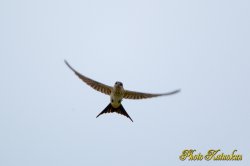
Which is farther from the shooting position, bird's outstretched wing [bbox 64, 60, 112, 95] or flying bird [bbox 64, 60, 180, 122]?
bird's outstretched wing [bbox 64, 60, 112, 95]

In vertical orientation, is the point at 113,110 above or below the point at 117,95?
below

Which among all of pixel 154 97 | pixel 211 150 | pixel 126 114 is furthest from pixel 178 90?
pixel 211 150

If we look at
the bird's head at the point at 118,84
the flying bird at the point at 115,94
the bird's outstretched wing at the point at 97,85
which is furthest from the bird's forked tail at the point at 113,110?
the bird's head at the point at 118,84

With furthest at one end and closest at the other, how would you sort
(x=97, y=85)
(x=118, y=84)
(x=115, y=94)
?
1. (x=97, y=85)
2. (x=115, y=94)
3. (x=118, y=84)

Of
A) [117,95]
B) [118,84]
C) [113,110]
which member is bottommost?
[113,110]

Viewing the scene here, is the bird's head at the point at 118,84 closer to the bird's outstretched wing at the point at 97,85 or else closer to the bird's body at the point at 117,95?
the bird's body at the point at 117,95

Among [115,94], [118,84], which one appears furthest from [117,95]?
[118,84]

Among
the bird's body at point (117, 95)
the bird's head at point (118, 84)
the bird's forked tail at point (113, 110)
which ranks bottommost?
the bird's forked tail at point (113, 110)

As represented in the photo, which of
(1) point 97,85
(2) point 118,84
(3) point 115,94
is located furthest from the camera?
(1) point 97,85

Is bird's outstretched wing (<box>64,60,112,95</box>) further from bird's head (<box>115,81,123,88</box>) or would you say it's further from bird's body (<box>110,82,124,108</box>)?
bird's head (<box>115,81,123,88</box>)

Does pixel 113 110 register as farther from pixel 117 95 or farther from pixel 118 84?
pixel 118 84

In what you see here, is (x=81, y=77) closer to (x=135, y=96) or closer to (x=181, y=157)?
(x=135, y=96)

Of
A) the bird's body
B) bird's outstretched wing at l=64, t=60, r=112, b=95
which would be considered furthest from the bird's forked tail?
bird's outstretched wing at l=64, t=60, r=112, b=95

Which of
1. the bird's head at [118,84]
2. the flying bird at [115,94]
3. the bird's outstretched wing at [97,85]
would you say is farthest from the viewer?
the bird's outstretched wing at [97,85]
